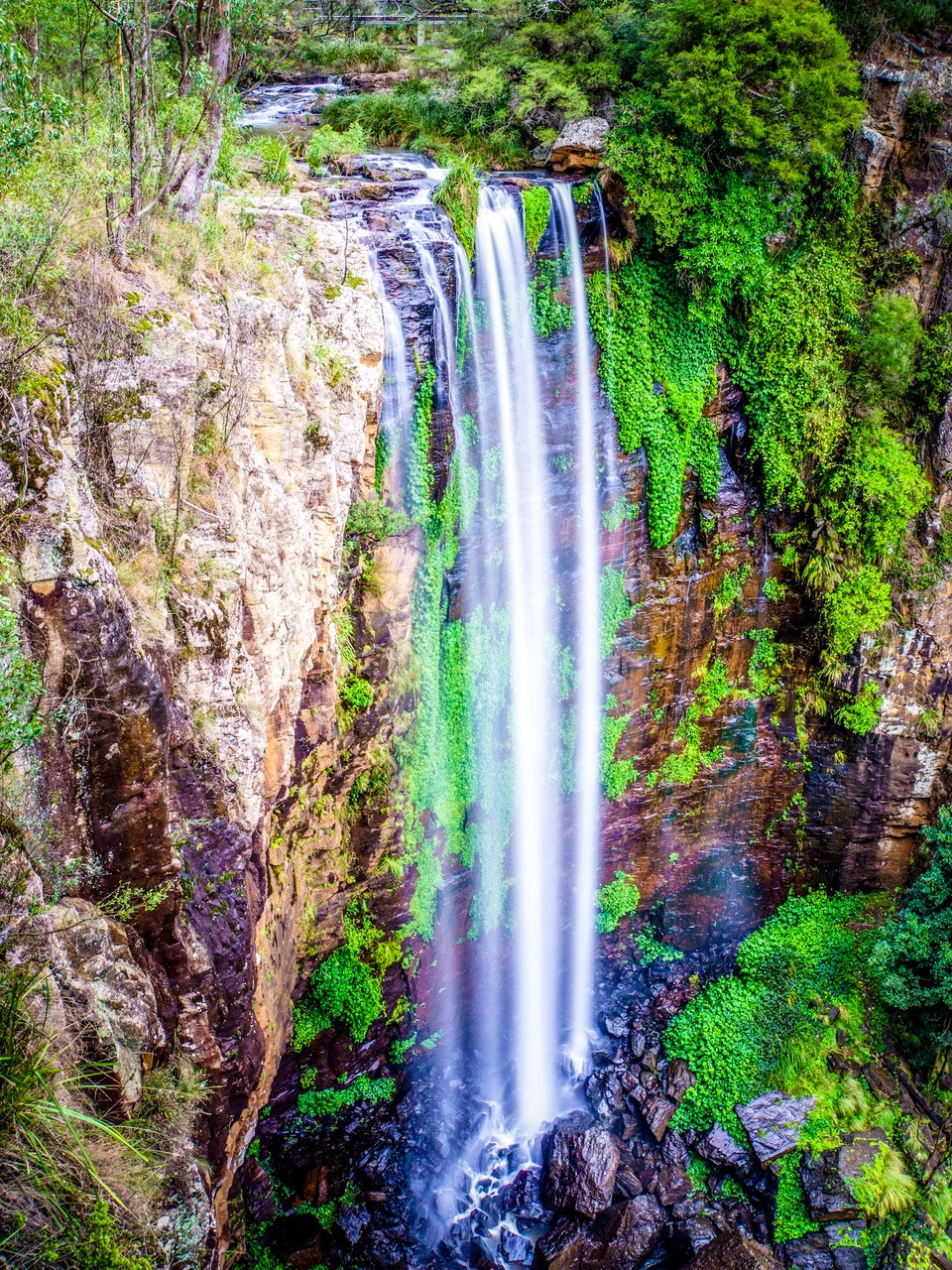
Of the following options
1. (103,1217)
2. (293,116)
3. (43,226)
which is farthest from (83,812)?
(293,116)

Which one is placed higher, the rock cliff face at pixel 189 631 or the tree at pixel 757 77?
the tree at pixel 757 77

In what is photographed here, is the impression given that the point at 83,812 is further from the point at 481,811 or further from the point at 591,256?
the point at 591,256

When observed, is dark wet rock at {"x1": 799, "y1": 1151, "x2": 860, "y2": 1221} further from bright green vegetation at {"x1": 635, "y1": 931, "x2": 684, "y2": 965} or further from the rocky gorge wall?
bright green vegetation at {"x1": 635, "y1": 931, "x2": 684, "y2": 965}

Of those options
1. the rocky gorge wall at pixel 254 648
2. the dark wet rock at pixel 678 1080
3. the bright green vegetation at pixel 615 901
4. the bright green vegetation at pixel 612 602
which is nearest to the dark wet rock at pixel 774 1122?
the dark wet rock at pixel 678 1080

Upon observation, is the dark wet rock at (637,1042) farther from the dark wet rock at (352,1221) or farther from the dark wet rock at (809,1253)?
the dark wet rock at (352,1221)

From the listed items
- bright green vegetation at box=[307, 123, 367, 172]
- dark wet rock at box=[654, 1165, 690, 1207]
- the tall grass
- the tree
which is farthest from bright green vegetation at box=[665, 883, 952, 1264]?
bright green vegetation at box=[307, 123, 367, 172]
